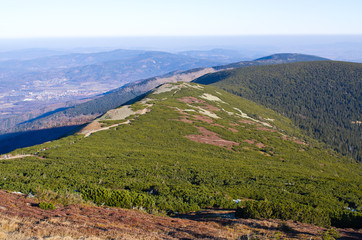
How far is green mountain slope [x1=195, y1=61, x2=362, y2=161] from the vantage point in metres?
106

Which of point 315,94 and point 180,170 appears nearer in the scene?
point 180,170

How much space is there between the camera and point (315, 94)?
472 feet

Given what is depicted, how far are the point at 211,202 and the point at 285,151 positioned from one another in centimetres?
3645

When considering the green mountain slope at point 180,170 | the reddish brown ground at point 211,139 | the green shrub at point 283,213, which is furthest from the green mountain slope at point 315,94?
the green shrub at point 283,213

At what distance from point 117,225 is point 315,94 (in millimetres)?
154969

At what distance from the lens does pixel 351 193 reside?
27.6 m

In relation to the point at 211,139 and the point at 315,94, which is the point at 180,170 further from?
the point at 315,94

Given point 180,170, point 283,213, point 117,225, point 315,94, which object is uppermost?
point 315,94

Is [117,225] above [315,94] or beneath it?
beneath

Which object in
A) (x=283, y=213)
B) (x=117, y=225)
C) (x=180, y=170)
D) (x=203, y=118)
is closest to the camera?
(x=117, y=225)

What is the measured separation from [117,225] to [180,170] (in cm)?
1702

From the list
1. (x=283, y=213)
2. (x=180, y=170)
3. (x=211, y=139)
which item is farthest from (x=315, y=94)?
(x=283, y=213)

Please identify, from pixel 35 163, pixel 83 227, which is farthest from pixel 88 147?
pixel 83 227

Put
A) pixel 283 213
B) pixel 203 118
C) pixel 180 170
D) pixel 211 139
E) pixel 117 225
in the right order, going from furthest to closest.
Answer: pixel 203 118, pixel 211 139, pixel 180 170, pixel 283 213, pixel 117 225
